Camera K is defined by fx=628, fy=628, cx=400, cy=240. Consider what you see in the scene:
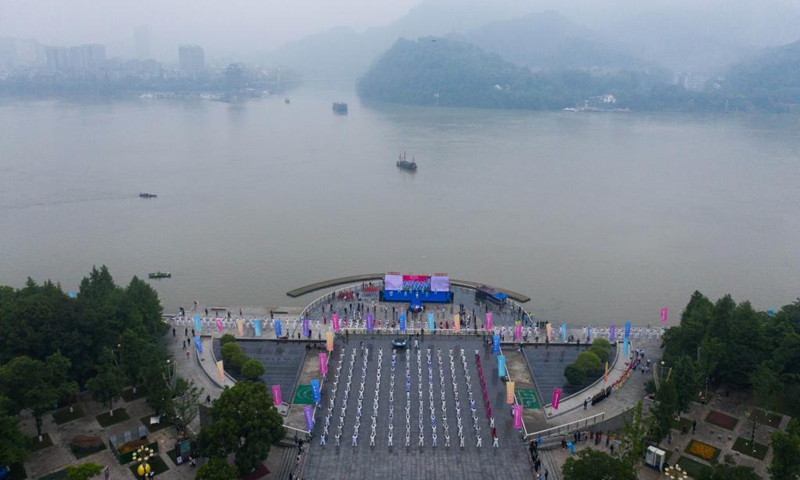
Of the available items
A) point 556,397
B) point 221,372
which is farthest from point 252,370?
point 556,397

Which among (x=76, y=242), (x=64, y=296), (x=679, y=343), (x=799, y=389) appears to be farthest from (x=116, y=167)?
(x=799, y=389)

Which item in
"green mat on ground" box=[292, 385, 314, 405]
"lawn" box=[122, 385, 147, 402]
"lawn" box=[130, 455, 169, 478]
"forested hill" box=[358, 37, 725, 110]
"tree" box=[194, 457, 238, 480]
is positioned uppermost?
"forested hill" box=[358, 37, 725, 110]

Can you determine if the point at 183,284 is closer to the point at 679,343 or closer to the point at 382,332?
the point at 382,332

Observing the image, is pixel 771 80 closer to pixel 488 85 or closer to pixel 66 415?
pixel 488 85

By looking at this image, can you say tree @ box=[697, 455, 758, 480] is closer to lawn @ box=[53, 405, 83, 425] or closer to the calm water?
the calm water

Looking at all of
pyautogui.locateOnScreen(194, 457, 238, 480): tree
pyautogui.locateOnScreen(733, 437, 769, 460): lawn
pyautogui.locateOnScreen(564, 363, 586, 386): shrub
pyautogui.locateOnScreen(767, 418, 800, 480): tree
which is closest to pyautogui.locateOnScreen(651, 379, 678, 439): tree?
pyautogui.locateOnScreen(733, 437, 769, 460): lawn

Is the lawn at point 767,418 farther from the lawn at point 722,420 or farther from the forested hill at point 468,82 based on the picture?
the forested hill at point 468,82
